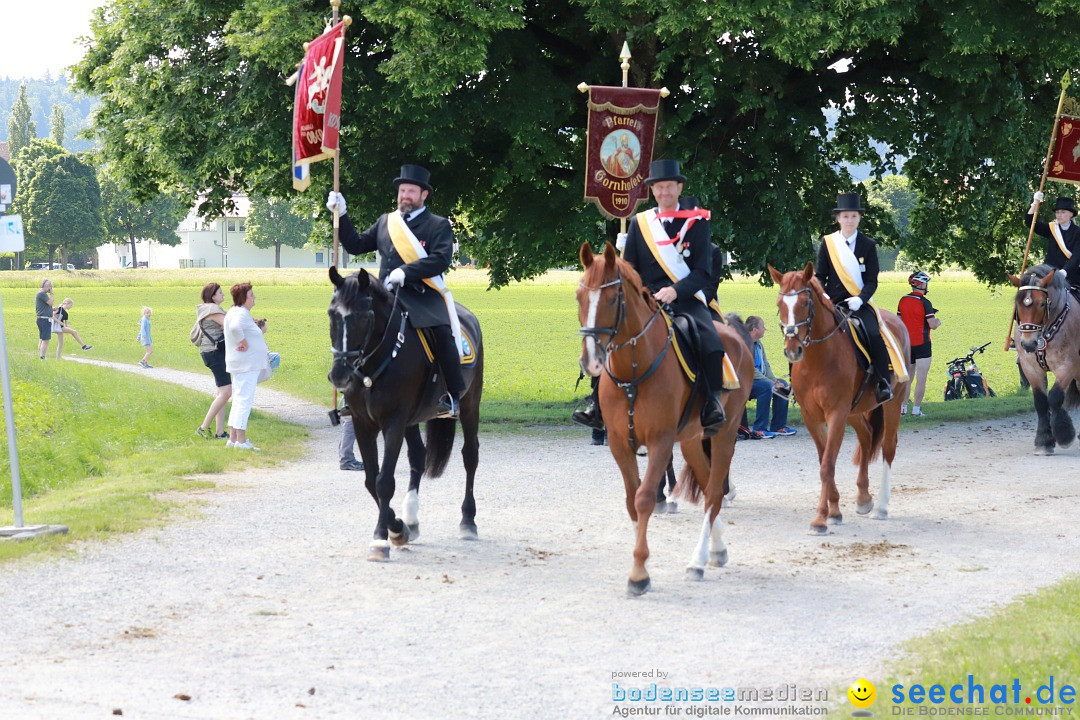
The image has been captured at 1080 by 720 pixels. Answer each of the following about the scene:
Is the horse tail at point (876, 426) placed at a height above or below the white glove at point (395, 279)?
below

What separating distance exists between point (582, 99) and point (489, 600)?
45.2ft

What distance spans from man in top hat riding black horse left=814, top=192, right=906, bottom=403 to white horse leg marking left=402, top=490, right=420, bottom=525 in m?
4.76

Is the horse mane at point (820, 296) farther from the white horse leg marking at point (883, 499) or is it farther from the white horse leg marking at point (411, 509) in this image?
the white horse leg marking at point (411, 509)

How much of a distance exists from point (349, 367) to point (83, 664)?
352cm

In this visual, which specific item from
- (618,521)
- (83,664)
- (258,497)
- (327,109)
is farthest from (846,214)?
(83,664)

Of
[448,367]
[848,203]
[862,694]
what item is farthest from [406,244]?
[862,694]

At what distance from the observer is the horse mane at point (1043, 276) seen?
1691 cm

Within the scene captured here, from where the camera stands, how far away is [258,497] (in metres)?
13.3

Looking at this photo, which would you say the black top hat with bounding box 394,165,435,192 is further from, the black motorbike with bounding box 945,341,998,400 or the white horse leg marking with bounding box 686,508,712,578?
the black motorbike with bounding box 945,341,998,400

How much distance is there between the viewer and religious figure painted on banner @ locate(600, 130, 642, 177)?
17062 mm

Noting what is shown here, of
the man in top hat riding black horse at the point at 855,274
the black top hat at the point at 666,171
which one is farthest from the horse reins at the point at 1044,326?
the black top hat at the point at 666,171

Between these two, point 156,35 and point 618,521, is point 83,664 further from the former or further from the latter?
point 156,35

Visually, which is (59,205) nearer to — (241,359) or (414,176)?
(241,359)

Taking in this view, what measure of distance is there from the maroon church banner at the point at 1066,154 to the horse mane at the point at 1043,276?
260 cm
